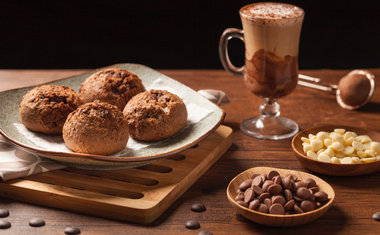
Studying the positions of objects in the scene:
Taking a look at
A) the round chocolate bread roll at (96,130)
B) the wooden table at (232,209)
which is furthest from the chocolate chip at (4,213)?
the round chocolate bread roll at (96,130)

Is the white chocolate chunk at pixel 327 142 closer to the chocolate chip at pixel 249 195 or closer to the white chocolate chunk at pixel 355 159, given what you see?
the white chocolate chunk at pixel 355 159

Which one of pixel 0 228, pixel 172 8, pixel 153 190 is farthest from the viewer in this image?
pixel 172 8

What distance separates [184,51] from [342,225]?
2604 millimetres

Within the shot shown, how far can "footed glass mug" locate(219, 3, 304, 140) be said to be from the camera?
215 centimetres

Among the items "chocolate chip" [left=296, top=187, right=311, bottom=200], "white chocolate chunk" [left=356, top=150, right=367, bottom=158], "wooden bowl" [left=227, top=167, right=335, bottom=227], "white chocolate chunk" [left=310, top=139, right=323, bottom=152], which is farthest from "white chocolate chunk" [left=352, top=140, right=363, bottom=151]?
"chocolate chip" [left=296, top=187, right=311, bottom=200]

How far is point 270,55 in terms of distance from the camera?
7.20 ft

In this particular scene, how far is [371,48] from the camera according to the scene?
4.05 meters

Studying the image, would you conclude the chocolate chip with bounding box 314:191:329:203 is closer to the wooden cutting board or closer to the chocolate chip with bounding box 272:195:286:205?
the chocolate chip with bounding box 272:195:286:205

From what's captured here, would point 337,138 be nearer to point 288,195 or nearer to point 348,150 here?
point 348,150

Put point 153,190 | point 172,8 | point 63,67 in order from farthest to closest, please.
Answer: point 63,67 → point 172,8 → point 153,190

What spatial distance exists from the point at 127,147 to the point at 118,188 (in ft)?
0.76

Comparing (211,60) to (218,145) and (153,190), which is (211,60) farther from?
(153,190)

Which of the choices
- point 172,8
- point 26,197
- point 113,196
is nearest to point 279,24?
point 113,196

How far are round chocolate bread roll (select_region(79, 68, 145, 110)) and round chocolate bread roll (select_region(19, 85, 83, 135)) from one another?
12cm
